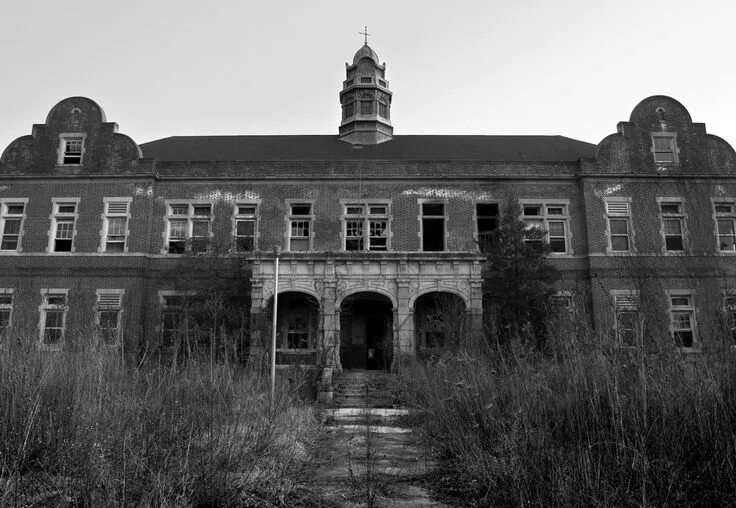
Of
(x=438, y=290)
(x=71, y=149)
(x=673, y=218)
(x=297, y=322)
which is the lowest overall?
(x=297, y=322)

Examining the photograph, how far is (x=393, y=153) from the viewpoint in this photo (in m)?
28.6

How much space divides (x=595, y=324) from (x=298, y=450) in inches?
710

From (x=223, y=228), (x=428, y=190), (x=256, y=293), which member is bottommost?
(x=256, y=293)

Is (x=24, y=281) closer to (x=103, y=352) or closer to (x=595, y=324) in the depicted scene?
(x=103, y=352)

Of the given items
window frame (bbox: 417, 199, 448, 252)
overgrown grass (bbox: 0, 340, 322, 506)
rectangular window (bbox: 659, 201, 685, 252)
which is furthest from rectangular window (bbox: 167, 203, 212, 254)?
rectangular window (bbox: 659, 201, 685, 252)

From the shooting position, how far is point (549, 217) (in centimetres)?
2509

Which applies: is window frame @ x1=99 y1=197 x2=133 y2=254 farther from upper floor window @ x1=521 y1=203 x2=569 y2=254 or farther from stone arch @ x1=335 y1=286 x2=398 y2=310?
upper floor window @ x1=521 y1=203 x2=569 y2=254

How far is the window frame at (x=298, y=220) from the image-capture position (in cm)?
2506

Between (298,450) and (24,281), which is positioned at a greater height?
(24,281)

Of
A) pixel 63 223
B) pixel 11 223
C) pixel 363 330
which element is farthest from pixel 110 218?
pixel 363 330

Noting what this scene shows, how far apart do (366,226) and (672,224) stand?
1277 centimetres

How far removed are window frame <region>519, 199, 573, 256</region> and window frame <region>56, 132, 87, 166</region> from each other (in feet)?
61.8

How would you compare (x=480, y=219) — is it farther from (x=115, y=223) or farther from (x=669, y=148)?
(x=115, y=223)

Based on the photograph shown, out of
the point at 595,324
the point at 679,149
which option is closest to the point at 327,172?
the point at 595,324
